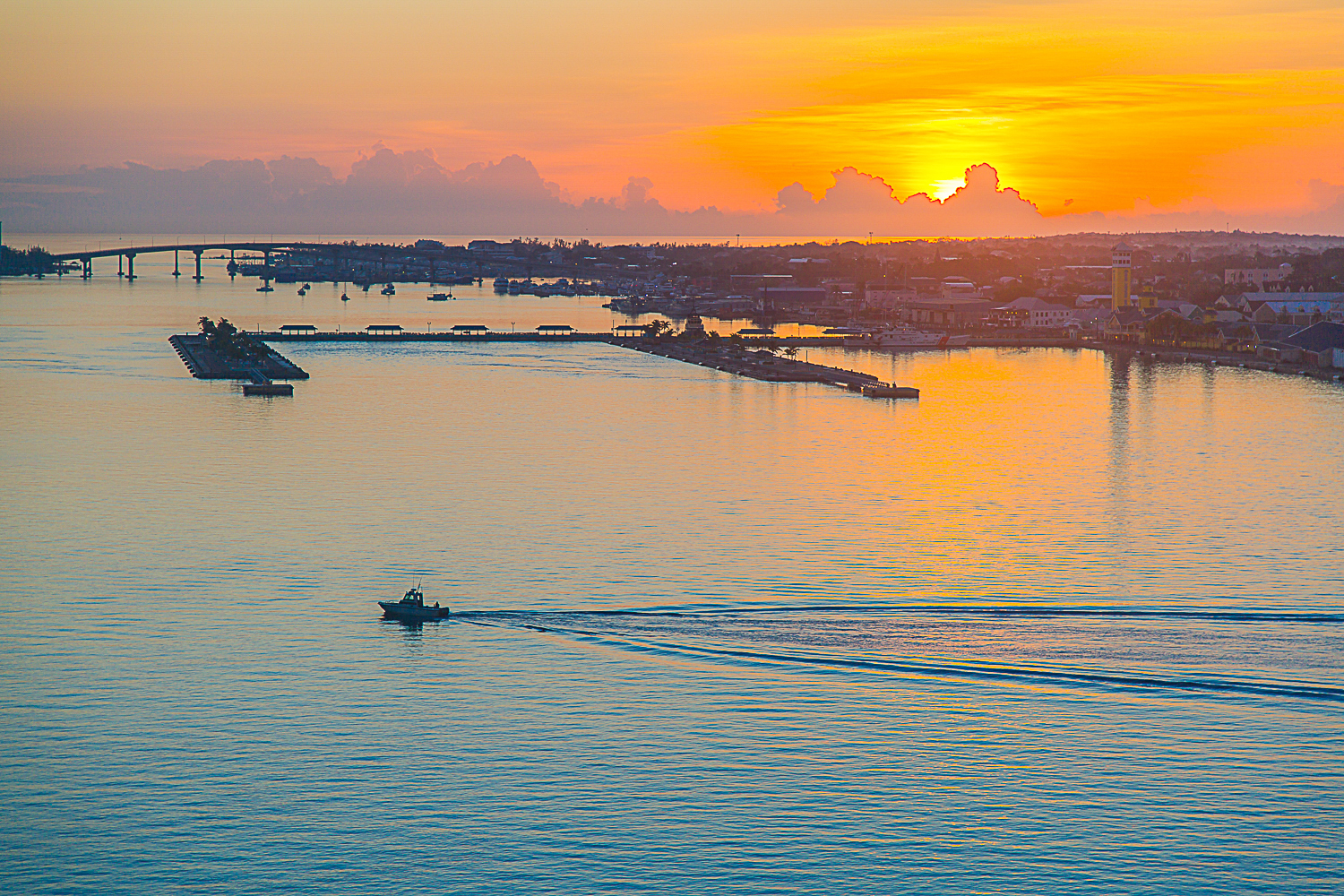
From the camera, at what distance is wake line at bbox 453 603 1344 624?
11836mm

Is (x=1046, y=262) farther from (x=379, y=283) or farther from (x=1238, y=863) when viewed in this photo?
(x=1238, y=863)

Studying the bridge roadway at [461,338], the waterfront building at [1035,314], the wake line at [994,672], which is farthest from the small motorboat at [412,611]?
the waterfront building at [1035,314]

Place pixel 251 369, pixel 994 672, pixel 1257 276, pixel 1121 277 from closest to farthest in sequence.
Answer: pixel 994 672
pixel 251 369
pixel 1121 277
pixel 1257 276

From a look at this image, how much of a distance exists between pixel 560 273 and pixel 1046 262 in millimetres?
38624

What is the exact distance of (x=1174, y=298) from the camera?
55219mm

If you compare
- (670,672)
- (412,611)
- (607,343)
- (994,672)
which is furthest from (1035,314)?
(670,672)

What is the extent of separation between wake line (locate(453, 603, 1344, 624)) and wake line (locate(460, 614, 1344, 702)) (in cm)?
69

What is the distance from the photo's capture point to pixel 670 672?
35.1ft

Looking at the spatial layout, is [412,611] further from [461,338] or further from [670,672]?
[461,338]

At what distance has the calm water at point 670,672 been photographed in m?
8.10

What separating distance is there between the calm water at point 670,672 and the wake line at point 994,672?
40 mm

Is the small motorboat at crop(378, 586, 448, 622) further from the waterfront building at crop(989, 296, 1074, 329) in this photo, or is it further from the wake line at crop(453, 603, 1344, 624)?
the waterfront building at crop(989, 296, 1074, 329)

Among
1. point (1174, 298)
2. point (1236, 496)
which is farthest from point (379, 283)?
point (1236, 496)

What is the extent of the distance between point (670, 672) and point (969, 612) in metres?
3.11
